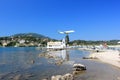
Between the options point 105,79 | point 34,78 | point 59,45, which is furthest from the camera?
point 59,45

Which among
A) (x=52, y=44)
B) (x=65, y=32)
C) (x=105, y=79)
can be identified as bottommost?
(x=105, y=79)

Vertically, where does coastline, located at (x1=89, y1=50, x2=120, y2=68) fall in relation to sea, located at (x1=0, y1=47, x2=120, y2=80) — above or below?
above

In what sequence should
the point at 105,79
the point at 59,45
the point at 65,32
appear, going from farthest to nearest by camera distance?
1. the point at 65,32
2. the point at 59,45
3. the point at 105,79

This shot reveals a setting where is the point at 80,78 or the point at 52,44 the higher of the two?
the point at 52,44

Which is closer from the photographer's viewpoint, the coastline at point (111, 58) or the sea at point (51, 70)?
the sea at point (51, 70)

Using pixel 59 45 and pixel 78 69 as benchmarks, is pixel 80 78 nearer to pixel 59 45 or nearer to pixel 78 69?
pixel 78 69

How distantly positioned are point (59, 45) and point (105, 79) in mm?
121028

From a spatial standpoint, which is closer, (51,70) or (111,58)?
(51,70)

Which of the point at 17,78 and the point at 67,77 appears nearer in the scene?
the point at 67,77

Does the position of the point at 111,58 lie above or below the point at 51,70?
above

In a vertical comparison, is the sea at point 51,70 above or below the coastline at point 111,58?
below

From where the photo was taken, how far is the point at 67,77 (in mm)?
22094

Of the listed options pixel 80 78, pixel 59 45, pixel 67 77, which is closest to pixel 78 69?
pixel 80 78

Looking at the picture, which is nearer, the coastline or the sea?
the sea
